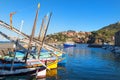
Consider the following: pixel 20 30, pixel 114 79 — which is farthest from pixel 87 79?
pixel 20 30

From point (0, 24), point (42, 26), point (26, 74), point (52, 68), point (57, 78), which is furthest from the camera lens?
point (42, 26)

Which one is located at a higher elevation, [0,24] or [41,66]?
[0,24]

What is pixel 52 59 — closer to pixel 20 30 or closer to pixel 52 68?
pixel 52 68

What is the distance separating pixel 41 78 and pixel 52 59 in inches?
454

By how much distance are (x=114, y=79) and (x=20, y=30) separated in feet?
59.6

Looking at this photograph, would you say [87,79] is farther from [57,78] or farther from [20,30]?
[20,30]

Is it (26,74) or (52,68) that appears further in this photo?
(52,68)

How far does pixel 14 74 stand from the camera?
1458 inches

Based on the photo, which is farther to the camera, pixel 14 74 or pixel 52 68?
pixel 52 68

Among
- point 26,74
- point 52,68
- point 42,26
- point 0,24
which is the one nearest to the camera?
point 0,24

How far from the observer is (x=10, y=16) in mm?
42406

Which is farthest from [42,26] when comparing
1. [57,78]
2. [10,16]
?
[57,78]

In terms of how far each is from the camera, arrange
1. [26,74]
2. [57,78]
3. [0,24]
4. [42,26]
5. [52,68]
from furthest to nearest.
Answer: [42,26] → [52,68] → [57,78] → [26,74] → [0,24]

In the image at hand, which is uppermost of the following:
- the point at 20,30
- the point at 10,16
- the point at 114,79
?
A: the point at 10,16
